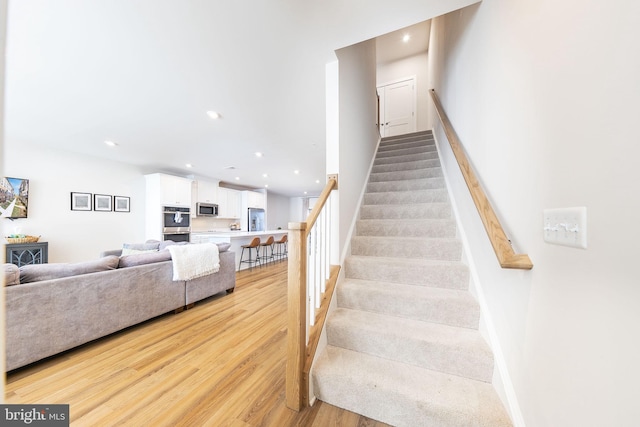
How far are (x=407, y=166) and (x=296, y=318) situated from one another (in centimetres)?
266

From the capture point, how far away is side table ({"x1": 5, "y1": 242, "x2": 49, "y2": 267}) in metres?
3.44

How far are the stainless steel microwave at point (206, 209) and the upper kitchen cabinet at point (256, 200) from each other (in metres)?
1.31

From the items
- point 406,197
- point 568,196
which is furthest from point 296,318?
point 406,197

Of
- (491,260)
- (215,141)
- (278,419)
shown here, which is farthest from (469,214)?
(215,141)

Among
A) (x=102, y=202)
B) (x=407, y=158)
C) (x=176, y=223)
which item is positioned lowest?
(x=176, y=223)

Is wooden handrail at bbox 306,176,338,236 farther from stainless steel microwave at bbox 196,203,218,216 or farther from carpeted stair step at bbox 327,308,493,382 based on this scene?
stainless steel microwave at bbox 196,203,218,216

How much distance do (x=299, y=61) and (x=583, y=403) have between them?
98.7 inches

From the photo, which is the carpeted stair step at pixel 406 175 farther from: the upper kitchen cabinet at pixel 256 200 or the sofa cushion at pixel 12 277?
the upper kitchen cabinet at pixel 256 200

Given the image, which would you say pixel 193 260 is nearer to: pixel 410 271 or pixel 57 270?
pixel 57 270

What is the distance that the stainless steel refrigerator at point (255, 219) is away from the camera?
26.2ft

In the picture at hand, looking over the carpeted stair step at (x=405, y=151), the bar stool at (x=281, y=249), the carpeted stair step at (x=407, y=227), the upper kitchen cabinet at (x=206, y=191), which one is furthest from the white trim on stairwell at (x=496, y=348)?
the upper kitchen cabinet at (x=206, y=191)

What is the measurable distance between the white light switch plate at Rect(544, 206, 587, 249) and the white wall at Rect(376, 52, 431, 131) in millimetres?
4998

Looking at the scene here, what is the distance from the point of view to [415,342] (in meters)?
1.39

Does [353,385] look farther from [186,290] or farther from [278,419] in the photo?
[186,290]
